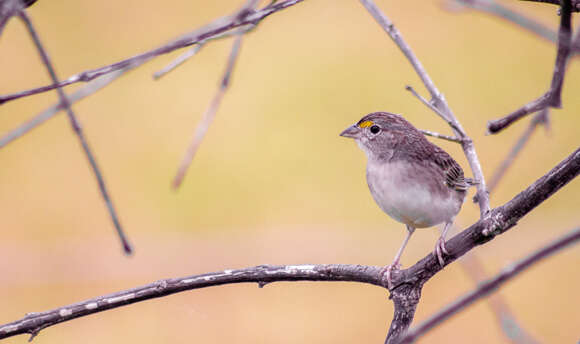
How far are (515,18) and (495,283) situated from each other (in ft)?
1.19

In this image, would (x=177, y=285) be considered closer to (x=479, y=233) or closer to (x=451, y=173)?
(x=479, y=233)

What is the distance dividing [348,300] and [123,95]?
303 cm

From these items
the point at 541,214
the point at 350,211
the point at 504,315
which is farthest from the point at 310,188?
the point at 504,315

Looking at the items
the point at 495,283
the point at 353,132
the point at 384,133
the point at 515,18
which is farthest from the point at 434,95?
the point at 495,283

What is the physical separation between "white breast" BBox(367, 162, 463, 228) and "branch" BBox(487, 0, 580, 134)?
1.37 m

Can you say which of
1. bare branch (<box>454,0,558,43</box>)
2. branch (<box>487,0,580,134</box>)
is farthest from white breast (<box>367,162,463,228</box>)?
bare branch (<box>454,0,558,43</box>)

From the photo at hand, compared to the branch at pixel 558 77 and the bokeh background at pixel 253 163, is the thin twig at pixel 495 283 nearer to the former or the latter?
the branch at pixel 558 77

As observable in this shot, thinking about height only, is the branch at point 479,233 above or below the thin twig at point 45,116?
below

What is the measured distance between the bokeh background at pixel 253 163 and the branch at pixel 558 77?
3.40 m

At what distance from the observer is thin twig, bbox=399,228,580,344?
2.53ft

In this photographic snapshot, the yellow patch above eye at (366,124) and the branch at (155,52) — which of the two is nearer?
the branch at (155,52)

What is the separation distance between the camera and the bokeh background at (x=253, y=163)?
531cm

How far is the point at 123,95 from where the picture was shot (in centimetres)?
705

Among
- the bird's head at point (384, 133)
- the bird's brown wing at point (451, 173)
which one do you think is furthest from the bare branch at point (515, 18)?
the bird's head at point (384, 133)
